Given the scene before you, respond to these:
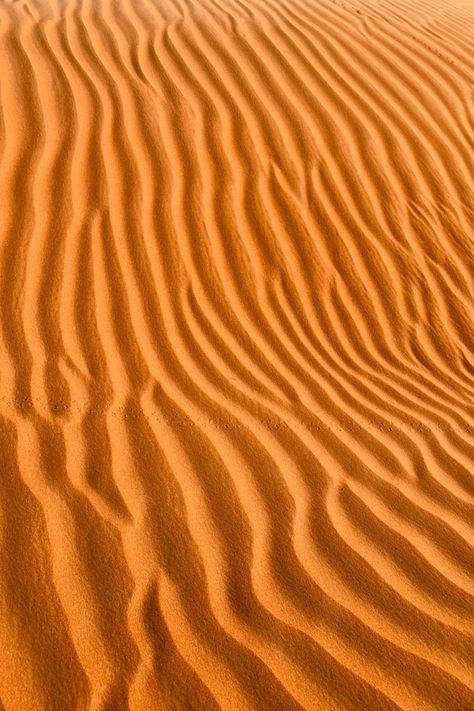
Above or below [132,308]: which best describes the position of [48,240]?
above

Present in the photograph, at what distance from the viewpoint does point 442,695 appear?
1.84 meters

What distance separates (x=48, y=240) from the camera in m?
3.53

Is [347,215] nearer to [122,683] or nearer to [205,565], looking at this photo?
[205,565]

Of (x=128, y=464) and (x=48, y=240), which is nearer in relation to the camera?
(x=128, y=464)

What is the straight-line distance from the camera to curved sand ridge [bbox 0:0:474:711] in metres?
1.93

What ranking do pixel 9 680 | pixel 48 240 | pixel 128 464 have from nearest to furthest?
pixel 9 680 < pixel 128 464 < pixel 48 240

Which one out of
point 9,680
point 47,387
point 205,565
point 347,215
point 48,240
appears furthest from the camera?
point 347,215

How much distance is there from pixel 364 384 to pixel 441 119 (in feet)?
8.56

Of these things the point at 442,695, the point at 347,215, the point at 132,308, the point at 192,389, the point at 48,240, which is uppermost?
the point at 347,215

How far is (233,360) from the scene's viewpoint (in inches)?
127

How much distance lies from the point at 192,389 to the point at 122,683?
1339 millimetres

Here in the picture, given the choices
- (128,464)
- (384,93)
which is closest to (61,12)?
(384,93)

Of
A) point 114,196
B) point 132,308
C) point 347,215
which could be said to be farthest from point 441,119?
point 132,308

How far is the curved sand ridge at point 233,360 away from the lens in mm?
1927
